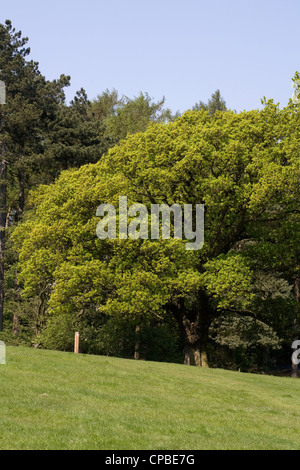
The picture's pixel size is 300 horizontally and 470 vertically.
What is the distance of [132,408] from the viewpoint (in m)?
14.2

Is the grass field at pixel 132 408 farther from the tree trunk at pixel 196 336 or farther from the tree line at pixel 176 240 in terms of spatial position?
the tree trunk at pixel 196 336

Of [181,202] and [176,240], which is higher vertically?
[181,202]

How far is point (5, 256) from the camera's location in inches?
1772

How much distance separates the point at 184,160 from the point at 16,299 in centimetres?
2271

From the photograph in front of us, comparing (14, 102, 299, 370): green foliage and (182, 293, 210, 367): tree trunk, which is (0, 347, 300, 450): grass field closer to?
(14, 102, 299, 370): green foliage

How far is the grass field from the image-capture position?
10.9 m

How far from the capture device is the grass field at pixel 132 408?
10898 millimetres

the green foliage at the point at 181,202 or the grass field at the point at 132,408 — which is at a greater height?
the green foliage at the point at 181,202

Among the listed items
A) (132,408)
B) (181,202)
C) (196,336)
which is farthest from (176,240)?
(132,408)

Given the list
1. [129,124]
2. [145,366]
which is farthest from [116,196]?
[129,124]

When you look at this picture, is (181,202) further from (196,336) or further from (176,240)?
(196,336)

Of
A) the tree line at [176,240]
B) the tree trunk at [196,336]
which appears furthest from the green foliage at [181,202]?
the tree trunk at [196,336]

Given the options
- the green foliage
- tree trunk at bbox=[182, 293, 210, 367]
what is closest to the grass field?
the green foliage

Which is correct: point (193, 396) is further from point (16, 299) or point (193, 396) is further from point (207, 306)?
point (16, 299)
